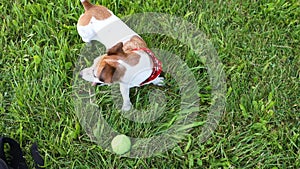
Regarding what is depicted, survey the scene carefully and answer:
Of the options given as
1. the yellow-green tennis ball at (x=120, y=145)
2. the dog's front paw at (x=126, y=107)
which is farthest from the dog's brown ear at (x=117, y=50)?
the yellow-green tennis ball at (x=120, y=145)

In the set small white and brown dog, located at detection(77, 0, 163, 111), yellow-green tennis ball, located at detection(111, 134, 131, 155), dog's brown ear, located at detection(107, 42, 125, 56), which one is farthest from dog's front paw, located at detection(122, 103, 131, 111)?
dog's brown ear, located at detection(107, 42, 125, 56)

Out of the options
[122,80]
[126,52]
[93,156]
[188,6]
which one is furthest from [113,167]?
[188,6]

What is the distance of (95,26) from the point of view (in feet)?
7.36

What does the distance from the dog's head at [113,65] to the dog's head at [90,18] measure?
343mm

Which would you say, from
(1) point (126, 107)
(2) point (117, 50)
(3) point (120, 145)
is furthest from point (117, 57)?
(3) point (120, 145)

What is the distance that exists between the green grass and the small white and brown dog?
15 centimetres

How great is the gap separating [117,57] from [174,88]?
0.45 meters

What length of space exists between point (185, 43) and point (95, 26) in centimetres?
54

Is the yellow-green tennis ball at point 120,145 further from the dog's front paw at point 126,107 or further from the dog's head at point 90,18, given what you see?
the dog's head at point 90,18

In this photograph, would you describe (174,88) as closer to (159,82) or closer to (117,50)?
(159,82)

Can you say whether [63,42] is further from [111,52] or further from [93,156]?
[93,156]

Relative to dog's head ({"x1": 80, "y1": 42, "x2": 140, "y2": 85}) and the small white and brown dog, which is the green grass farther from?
dog's head ({"x1": 80, "y1": 42, "x2": 140, "y2": 85})

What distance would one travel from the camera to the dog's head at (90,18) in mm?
2240

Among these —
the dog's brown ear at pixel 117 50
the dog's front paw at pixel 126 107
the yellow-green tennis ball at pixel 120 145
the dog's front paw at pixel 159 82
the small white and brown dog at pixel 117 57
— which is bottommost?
the yellow-green tennis ball at pixel 120 145
